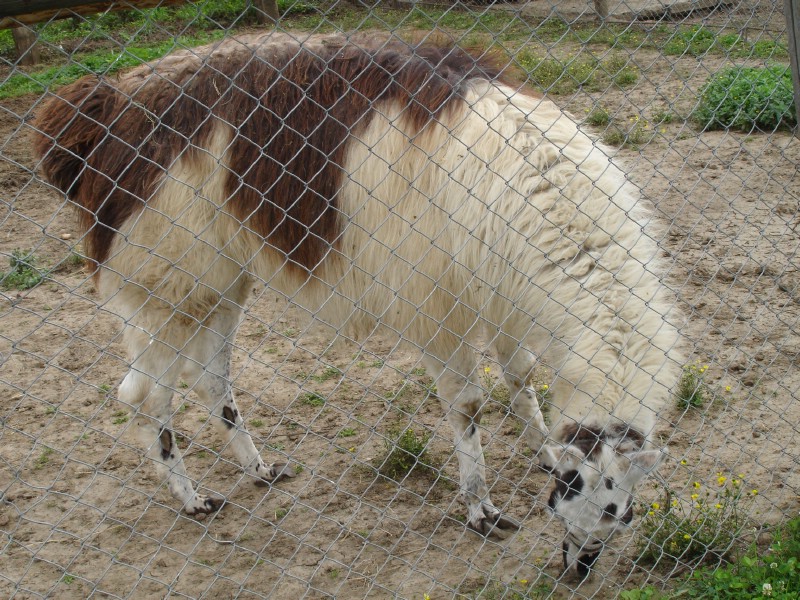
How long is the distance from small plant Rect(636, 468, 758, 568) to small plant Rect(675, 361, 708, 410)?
2.93 ft

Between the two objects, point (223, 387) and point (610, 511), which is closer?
point (610, 511)

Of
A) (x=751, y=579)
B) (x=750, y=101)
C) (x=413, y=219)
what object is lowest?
(x=751, y=579)

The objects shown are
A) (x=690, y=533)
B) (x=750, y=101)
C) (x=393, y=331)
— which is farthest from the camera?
(x=750, y=101)

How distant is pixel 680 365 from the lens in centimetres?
324

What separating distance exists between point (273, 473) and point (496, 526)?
Result: 50.8 inches

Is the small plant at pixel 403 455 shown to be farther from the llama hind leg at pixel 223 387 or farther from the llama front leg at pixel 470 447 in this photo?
the llama hind leg at pixel 223 387

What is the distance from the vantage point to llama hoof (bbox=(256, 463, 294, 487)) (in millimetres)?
4332

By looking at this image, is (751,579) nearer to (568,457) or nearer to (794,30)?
(568,457)

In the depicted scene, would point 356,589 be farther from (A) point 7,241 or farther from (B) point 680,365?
(A) point 7,241

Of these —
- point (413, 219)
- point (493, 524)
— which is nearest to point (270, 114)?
point (413, 219)

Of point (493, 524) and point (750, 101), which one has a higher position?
point (750, 101)

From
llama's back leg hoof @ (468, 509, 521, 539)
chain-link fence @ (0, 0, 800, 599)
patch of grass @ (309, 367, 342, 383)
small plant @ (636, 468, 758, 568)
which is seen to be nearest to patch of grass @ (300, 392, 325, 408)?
patch of grass @ (309, 367, 342, 383)

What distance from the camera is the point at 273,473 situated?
4367 mm

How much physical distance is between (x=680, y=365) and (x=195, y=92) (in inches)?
92.0
